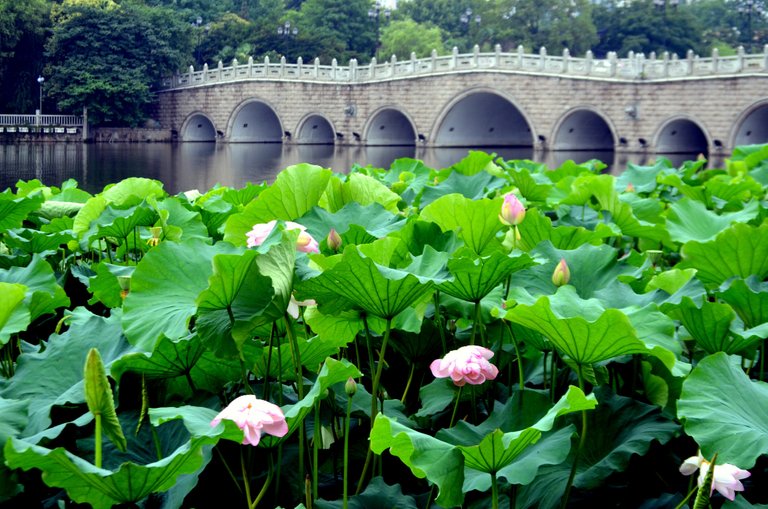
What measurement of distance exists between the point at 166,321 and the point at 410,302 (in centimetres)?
29

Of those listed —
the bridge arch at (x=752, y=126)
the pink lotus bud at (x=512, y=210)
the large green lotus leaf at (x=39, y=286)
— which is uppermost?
the bridge arch at (x=752, y=126)

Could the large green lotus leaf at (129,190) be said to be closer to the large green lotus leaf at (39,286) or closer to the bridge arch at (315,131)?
the large green lotus leaf at (39,286)

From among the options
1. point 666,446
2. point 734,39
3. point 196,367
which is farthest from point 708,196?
point 734,39

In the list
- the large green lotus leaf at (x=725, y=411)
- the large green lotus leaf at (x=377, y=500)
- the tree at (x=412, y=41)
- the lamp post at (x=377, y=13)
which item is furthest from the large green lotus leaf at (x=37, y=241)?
the tree at (x=412, y=41)

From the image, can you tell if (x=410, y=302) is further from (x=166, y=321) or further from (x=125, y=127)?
(x=125, y=127)

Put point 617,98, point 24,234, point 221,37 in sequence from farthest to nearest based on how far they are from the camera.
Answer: point 221,37
point 617,98
point 24,234

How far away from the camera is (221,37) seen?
126 ft

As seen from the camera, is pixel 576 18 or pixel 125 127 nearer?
pixel 125 127

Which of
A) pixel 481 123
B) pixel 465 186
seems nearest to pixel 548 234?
pixel 465 186

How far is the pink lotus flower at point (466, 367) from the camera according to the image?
43.4 inches

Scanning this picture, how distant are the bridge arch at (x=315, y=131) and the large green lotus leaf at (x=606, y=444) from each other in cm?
3095

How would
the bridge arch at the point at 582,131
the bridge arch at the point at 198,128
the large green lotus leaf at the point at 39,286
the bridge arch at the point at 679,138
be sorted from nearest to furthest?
the large green lotus leaf at the point at 39,286, the bridge arch at the point at 679,138, the bridge arch at the point at 582,131, the bridge arch at the point at 198,128

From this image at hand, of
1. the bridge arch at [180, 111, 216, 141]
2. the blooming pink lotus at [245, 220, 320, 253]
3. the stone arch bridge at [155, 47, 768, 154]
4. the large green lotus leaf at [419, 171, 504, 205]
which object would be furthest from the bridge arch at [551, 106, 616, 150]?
the blooming pink lotus at [245, 220, 320, 253]

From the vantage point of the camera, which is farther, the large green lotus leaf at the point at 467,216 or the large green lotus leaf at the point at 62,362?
the large green lotus leaf at the point at 467,216
